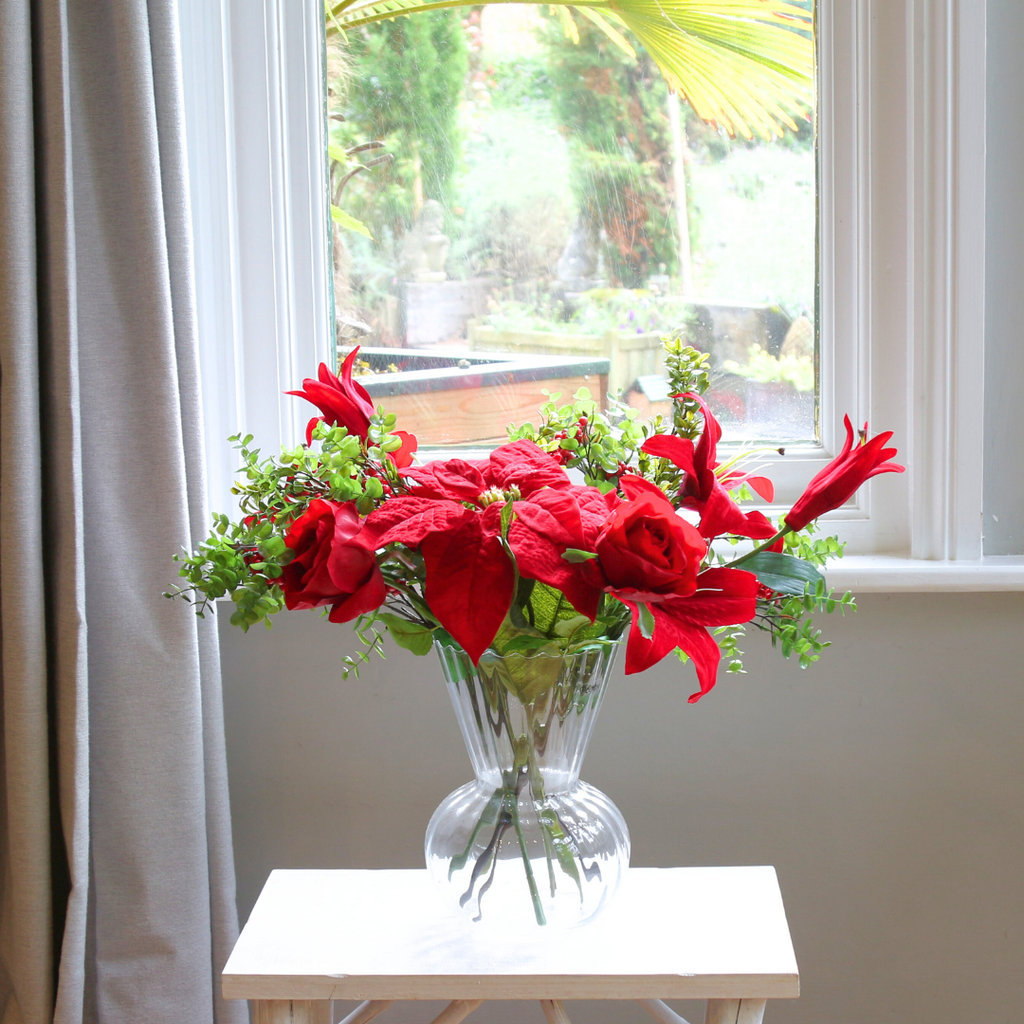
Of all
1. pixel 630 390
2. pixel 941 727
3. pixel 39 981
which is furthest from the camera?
pixel 630 390

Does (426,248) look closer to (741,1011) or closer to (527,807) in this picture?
(527,807)

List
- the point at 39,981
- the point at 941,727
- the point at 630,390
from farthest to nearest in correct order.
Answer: the point at 630,390
the point at 941,727
the point at 39,981

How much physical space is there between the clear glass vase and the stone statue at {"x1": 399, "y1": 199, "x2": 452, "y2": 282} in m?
0.70

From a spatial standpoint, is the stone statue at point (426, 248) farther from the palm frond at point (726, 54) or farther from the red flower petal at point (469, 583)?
the red flower petal at point (469, 583)

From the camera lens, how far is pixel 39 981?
1.07 m

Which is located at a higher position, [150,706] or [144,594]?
[144,594]

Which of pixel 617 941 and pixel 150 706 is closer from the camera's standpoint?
pixel 617 941

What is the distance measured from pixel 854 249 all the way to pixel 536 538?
86 cm

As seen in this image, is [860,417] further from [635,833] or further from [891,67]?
[635,833]

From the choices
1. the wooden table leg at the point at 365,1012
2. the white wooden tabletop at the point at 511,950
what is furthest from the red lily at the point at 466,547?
the wooden table leg at the point at 365,1012

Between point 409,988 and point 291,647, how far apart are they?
21.2 inches

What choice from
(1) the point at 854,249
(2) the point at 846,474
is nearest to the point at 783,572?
(2) the point at 846,474

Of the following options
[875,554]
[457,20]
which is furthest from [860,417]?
[457,20]

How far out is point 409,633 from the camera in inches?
30.7
